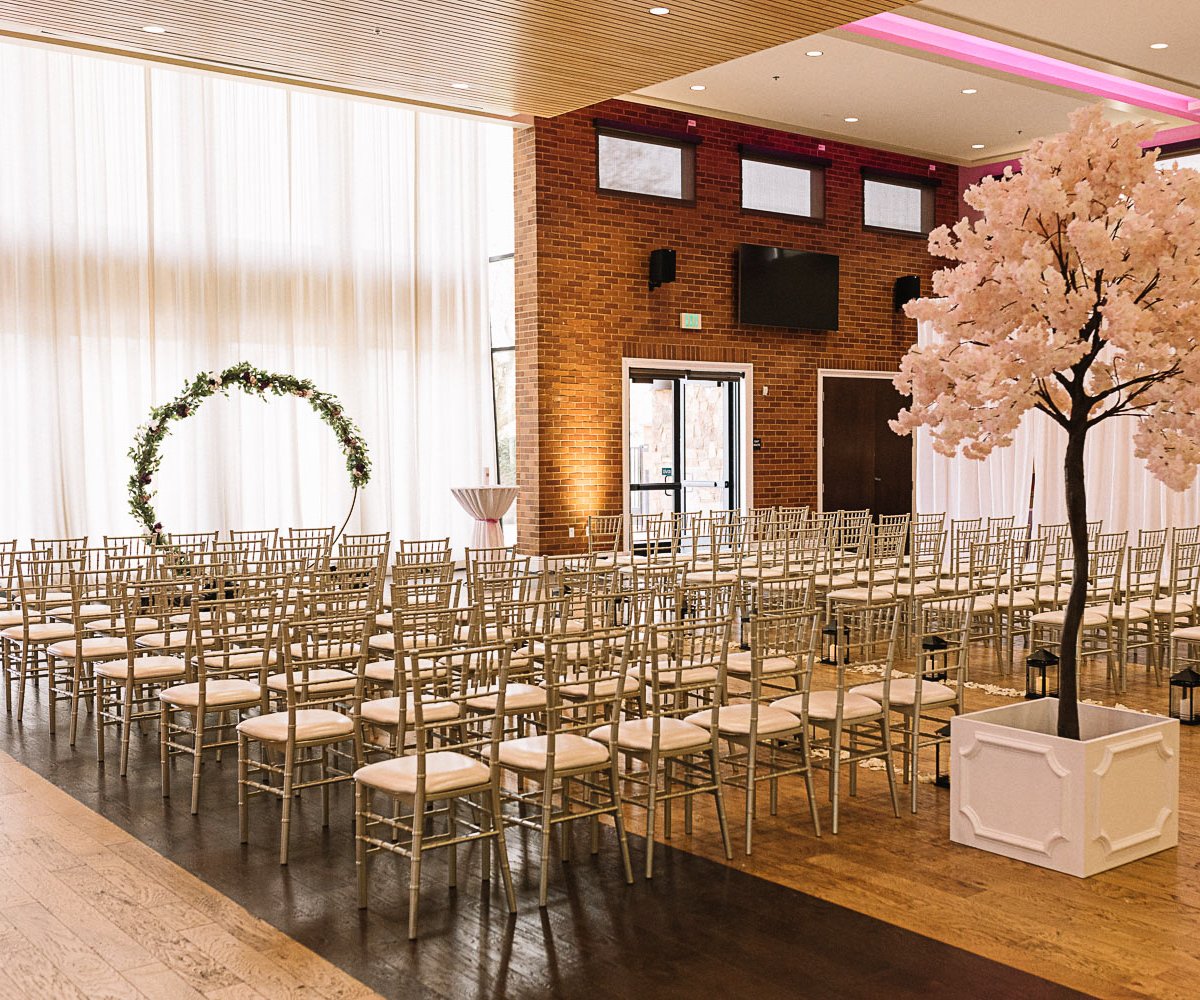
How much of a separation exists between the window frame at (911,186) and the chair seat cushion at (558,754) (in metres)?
12.6

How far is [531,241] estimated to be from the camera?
44.2ft

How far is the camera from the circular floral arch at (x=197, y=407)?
1160 centimetres

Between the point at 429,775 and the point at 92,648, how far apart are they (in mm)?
3519

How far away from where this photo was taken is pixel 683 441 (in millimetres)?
14656

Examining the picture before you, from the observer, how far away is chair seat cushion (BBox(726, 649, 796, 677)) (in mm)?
5867

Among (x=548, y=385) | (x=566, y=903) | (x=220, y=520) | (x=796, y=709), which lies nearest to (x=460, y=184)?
(x=548, y=385)

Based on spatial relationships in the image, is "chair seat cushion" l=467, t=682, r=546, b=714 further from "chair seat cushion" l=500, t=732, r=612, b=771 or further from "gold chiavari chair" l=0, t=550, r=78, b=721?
"gold chiavari chair" l=0, t=550, r=78, b=721

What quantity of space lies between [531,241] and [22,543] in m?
5.87

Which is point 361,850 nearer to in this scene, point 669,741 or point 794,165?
point 669,741

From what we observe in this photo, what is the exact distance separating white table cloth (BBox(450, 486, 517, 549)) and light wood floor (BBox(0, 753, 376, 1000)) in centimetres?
769

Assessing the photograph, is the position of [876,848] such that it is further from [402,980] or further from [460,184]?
[460,184]

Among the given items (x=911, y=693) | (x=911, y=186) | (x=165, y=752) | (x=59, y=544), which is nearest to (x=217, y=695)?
(x=165, y=752)

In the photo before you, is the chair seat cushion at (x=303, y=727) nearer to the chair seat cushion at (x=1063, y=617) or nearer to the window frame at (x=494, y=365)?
the chair seat cushion at (x=1063, y=617)

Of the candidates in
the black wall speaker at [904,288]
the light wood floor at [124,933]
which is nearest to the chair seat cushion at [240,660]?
the light wood floor at [124,933]
